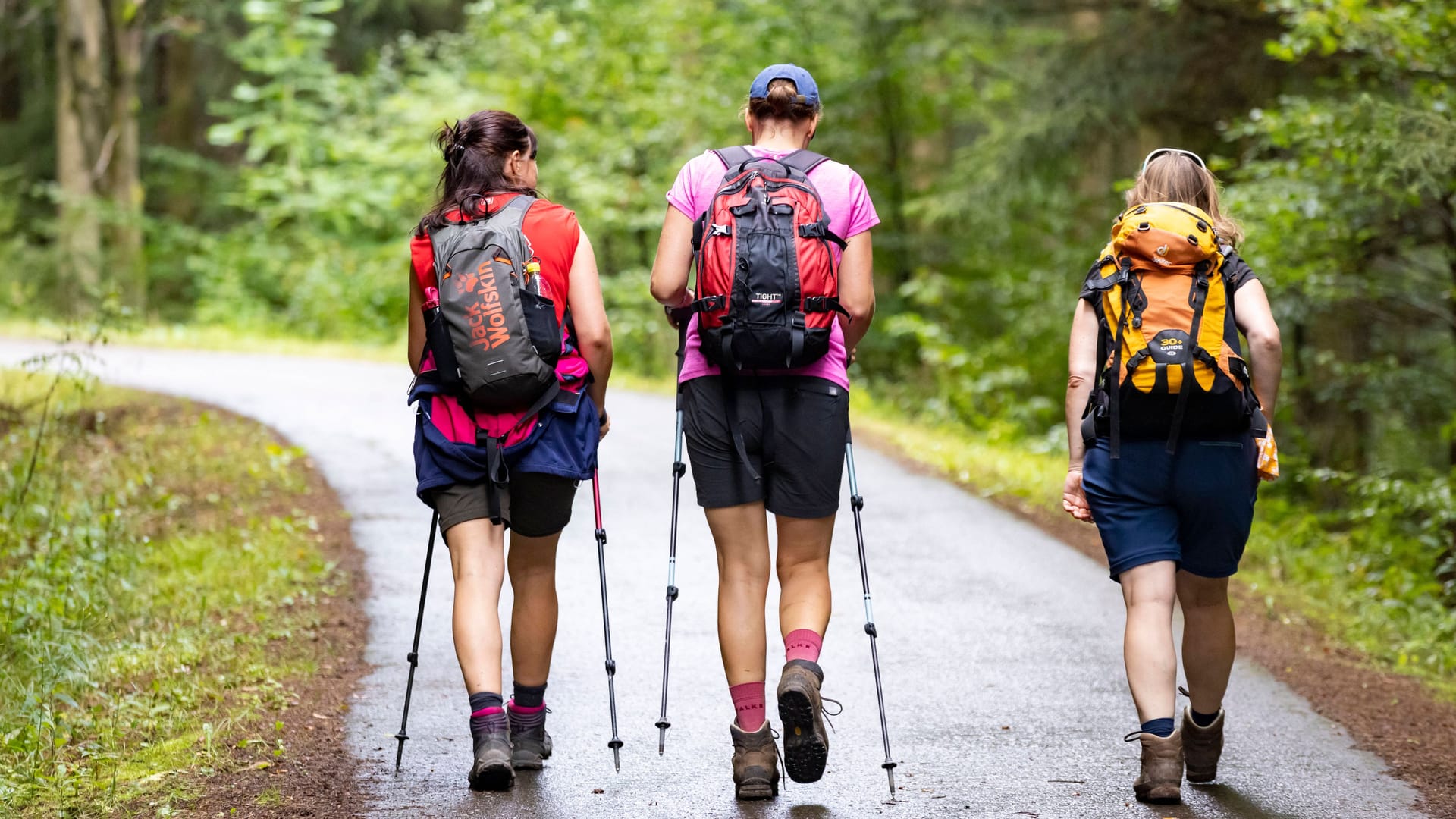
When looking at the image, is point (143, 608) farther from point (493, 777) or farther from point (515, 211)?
point (515, 211)

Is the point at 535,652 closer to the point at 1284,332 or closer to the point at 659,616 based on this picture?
the point at 659,616

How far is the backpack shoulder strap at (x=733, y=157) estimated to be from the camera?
4.24 meters

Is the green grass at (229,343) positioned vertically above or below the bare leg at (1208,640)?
above

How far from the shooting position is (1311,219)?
10516 mm

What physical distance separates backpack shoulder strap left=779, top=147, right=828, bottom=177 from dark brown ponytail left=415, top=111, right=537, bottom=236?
32.2 inches

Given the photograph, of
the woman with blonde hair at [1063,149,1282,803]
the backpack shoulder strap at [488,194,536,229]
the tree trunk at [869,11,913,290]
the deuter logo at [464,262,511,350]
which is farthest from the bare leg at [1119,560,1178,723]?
the tree trunk at [869,11,913,290]

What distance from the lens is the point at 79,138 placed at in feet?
82.7

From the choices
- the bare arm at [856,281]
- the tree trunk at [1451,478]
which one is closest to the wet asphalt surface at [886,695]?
the bare arm at [856,281]

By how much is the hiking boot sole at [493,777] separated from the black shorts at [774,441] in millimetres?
981

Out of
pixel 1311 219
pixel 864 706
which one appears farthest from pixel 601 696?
pixel 1311 219

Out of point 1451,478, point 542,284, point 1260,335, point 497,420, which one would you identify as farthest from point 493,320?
point 1451,478

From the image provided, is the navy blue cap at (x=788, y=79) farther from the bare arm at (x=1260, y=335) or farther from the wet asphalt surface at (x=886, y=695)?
the wet asphalt surface at (x=886, y=695)

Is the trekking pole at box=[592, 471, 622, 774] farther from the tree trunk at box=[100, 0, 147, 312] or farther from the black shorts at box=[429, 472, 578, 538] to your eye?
the tree trunk at box=[100, 0, 147, 312]

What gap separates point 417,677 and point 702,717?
1.27 meters
